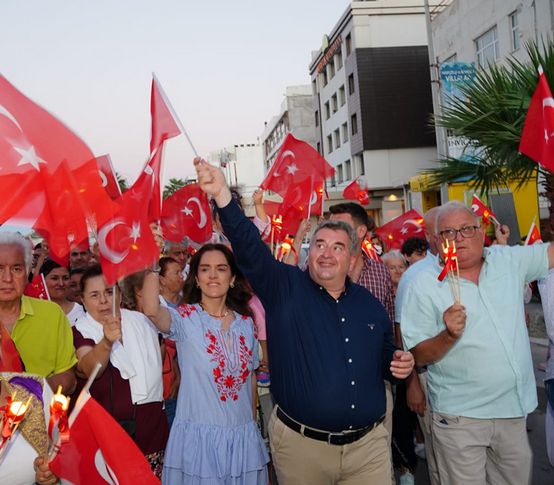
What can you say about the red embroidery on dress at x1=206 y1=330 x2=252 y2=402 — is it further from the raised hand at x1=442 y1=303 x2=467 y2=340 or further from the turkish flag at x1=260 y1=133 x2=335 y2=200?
the turkish flag at x1=260 y1=133 x2=335 y2=200

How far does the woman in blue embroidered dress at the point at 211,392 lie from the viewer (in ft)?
11.2

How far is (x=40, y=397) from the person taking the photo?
9.07 ft

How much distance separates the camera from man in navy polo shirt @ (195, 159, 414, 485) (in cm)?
320

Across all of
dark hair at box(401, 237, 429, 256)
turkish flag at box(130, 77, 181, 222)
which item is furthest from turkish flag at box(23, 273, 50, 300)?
dark hair at box(401, 237, 429, 256)

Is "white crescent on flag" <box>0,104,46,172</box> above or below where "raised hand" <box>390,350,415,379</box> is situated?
above

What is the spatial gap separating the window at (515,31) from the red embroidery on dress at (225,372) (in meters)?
18.9

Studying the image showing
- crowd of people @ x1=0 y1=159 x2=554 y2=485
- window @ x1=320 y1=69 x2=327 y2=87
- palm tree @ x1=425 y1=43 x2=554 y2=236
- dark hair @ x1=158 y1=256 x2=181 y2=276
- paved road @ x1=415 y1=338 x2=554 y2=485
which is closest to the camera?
crowd of people @ x1=0 y1=159 x2=554 y2=485

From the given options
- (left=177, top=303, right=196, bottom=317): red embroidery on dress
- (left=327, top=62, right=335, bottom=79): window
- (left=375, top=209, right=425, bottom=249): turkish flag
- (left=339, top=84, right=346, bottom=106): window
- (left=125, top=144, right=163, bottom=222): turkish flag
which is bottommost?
(left=177, top=303, right=196, bottom=317): red embroidery on dress

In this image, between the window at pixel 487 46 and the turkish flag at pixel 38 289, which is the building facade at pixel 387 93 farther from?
the turkish flag at pixel 38 289

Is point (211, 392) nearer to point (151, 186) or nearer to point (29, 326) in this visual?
point (29, 326)

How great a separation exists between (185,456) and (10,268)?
1.41m

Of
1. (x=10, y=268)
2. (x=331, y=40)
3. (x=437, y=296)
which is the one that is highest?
(x=331, y=40)

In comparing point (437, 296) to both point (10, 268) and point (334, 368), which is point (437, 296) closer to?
point (334, 368)

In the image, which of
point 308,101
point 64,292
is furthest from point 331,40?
point 64,292
